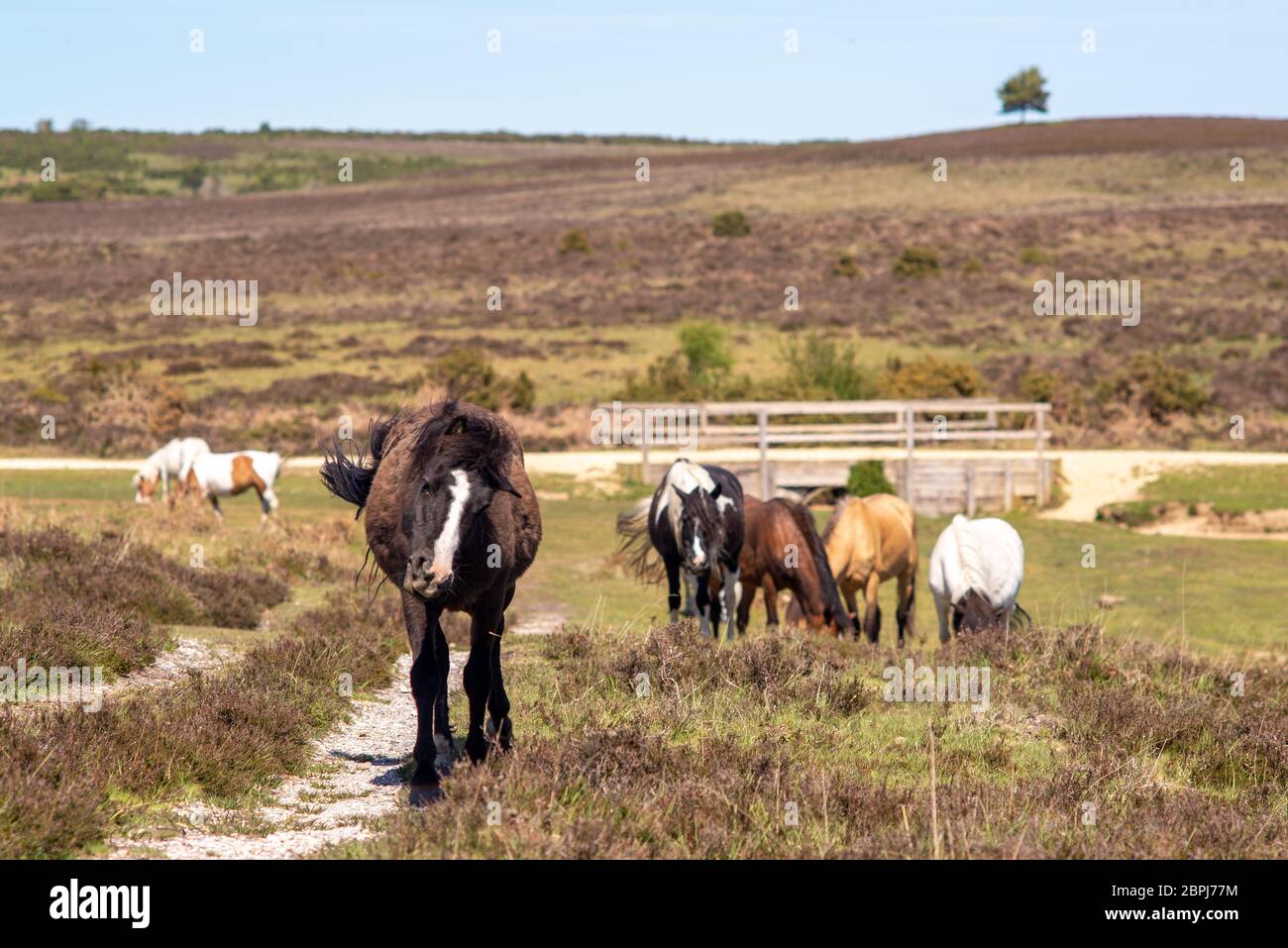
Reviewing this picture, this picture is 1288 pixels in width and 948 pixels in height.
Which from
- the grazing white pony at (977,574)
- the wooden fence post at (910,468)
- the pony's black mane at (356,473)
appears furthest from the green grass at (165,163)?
the pony's black mane at (356,473)

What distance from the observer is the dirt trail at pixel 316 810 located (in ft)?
19.6

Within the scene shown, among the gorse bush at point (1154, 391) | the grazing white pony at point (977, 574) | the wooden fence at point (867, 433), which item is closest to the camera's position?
the grazing white pony at point (977, 574)

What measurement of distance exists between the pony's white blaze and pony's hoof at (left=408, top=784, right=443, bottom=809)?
3.42ft

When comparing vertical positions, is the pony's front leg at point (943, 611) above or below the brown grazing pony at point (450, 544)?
below

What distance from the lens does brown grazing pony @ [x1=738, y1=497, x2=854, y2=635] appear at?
13102 millimetres

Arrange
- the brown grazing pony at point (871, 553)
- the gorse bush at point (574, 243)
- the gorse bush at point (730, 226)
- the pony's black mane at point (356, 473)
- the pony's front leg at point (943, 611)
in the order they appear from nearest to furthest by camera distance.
Result: the pony's black mane at point (356, 473) < the pony's front leg at point (943, 611) < the brown grazing pony at point (871, 553) < the gorse bush at point (574, 243) < the gorse bush at point (730, 226)

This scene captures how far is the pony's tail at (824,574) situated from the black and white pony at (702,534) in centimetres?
63

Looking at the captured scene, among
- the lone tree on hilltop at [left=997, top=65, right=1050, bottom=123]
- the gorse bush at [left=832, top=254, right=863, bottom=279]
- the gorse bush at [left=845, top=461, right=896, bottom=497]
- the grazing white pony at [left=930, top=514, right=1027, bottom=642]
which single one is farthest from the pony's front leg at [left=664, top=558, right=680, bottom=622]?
the lone tree on hilltop at [left=997, top=65, right=1050, bottom=123]

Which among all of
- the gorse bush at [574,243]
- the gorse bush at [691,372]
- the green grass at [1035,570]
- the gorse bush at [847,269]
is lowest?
the green grass at [1035,570]

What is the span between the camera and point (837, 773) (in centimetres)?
704

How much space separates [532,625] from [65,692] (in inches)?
263

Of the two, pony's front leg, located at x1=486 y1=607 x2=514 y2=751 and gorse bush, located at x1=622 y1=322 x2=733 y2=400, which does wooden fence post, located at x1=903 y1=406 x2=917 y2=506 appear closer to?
gorse bush, located at x1=622 y1=322 x2=733 y2=400

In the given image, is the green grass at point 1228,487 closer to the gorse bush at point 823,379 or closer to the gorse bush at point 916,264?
the gorse bush at point 823,379
